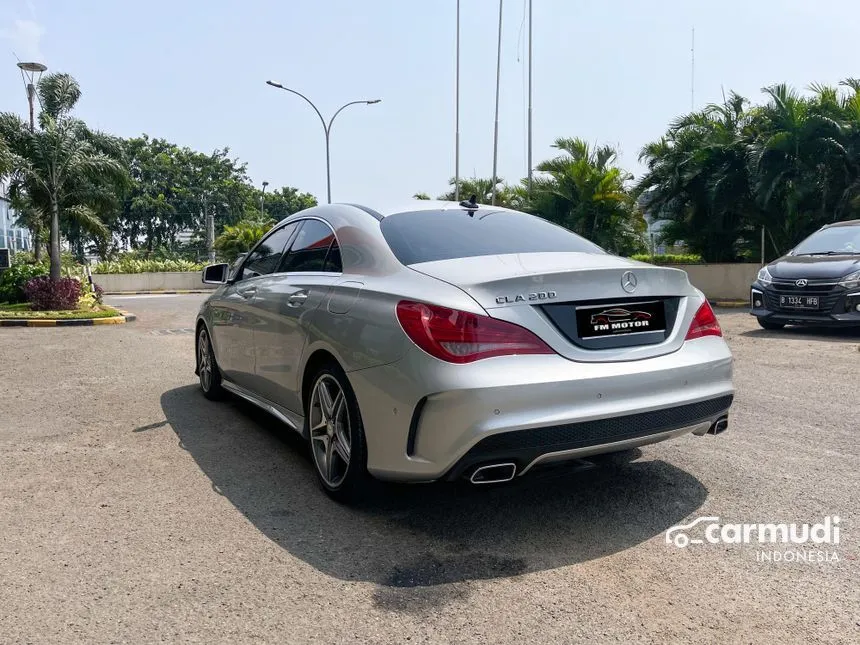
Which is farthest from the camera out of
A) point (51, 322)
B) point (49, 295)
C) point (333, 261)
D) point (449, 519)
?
point (49, 295)

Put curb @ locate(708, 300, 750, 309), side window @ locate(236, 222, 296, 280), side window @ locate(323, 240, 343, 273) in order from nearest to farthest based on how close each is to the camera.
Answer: side window @ locate(323, 240, 343, 273), side window @ locate(236, 222, 296, 280), curb @ locate(708, 300, 750, 309)

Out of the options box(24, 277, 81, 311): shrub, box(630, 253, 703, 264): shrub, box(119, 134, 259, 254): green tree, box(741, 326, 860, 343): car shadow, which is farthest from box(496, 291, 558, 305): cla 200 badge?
box(119, 134, 259, 254): green tree

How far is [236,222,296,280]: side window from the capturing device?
209 inches

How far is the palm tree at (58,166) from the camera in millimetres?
19469

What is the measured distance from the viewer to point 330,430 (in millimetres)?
3969

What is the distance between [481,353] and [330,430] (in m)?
1.12

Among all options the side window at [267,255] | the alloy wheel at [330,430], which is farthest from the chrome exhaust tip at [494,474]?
the side window at [267,255]

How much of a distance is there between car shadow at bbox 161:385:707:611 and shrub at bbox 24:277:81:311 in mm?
15193

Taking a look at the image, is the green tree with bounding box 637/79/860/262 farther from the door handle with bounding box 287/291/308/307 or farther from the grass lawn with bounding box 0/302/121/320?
the door handle with bounding box 287/291/308/307

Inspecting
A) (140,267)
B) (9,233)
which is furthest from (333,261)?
(9,233)

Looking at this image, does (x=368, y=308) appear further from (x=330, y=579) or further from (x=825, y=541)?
(x=825, y=541)

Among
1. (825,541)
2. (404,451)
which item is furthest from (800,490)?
(404,451)

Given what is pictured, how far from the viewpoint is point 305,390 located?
425cm

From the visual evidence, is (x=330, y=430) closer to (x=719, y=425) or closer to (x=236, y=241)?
(x=719, y=425)
